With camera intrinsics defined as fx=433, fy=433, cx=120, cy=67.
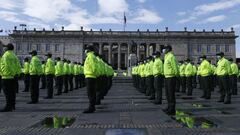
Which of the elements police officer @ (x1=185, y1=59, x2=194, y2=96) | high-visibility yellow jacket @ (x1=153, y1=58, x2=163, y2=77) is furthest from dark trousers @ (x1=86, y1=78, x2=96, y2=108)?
police officer @ (x1=185, y1=59, x2=194, y2=96)

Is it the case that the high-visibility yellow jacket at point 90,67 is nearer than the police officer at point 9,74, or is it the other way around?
the high-visibility yellow jacket at point 90,67

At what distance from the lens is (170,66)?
43.2 feet

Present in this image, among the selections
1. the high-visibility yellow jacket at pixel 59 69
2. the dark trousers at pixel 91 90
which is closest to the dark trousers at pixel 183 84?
the high-visibility yellow jacket at pixel 59 69

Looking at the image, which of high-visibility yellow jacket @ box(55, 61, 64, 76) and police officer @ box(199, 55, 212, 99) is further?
high-visibility yellow jacket @ box(55, 61, 64, 76)

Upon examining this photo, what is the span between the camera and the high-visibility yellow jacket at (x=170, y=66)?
13.1m

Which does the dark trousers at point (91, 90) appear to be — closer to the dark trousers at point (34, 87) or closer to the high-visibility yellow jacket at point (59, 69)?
the dark trousers at point (34, 87)

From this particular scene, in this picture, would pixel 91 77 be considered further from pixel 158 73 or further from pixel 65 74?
pixel 65 74

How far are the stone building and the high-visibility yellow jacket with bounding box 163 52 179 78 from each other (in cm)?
11290

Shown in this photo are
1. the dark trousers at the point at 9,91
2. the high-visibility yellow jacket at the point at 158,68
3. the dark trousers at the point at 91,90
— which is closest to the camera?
the dark trousers at the point at 91,90

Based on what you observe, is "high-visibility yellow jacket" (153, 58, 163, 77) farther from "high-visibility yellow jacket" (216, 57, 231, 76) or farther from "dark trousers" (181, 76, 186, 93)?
"dark trousers" (181, 76, 186, 93)

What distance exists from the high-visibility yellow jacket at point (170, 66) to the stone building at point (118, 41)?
112903 millimetres

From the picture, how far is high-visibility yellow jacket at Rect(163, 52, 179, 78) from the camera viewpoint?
13.1m

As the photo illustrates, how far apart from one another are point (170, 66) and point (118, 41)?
115 meters

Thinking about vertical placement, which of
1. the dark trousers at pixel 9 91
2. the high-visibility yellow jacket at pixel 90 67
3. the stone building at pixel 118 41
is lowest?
the dark trousers at pixel 9 91
